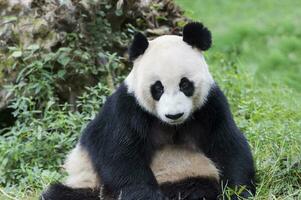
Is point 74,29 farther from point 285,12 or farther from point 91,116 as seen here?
point 285,12

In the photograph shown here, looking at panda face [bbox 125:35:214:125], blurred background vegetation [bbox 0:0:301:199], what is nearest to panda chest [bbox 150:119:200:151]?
panda face [bbox 125:35:214:125]

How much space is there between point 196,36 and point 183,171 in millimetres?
859

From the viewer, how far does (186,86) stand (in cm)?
450

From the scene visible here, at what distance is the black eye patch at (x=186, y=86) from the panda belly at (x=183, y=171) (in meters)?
0.50

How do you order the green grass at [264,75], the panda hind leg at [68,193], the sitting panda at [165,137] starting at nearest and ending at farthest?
the sitting panda at [165,137]
the panda hind leg at [68,193]
the green grass at [264,75]

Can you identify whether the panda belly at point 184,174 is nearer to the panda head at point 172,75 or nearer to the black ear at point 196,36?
the panda head at point 172,75

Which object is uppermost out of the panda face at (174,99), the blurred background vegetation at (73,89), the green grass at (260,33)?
the panda face at (174,99)

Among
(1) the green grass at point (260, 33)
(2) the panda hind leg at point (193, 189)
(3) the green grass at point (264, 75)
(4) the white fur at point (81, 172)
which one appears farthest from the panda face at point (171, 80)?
(1) the green grass at point (260, 33)

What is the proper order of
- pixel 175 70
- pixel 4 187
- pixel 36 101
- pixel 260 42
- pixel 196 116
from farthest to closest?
pixel 260 42, pixel 36 101, pixel 4 187, pixel 196 116, pixel 175 70

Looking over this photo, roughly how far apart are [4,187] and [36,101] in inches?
35.6

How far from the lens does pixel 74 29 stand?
633 centimetres

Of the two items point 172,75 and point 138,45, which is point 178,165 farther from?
point 138,45

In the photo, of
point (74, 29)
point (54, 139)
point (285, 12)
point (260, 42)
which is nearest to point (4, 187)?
point (54, 139)

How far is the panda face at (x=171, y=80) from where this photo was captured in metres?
4.46
